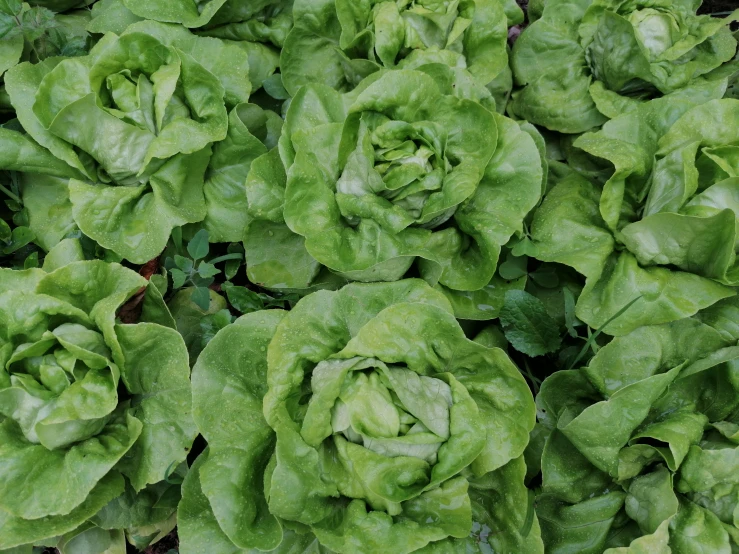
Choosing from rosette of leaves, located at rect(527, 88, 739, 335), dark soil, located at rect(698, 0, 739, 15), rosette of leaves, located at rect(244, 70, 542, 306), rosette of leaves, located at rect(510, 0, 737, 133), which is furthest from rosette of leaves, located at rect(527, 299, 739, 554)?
dark soil, located at rect(698, 0, 739, 15)

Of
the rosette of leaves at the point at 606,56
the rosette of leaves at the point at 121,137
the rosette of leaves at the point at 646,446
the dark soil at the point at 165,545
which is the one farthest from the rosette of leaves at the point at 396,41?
the dark soil at the point at 165,545

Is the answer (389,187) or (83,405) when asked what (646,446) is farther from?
(83,405)

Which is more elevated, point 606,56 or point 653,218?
point 606,56

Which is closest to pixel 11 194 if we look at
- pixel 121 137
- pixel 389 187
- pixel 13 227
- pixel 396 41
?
pixel 13 227

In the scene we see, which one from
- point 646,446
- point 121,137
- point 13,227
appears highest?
point 121,137

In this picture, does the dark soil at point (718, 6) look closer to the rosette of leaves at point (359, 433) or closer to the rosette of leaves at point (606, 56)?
the rosette of leaves at point (606, 56)
